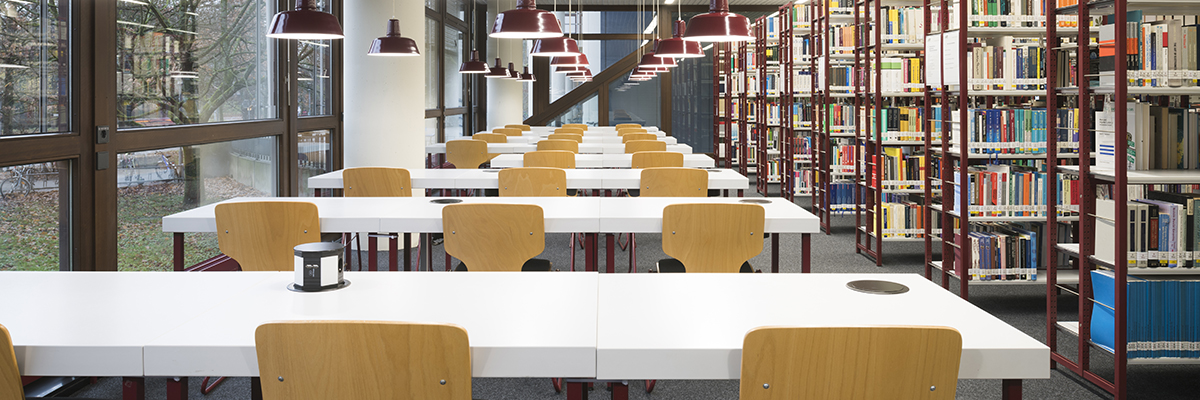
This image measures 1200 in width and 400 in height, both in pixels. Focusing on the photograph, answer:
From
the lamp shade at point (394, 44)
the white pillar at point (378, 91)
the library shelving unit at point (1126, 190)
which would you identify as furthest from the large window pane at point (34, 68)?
the library shelving unit at point (1126, 190)

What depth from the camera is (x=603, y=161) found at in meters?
7.21

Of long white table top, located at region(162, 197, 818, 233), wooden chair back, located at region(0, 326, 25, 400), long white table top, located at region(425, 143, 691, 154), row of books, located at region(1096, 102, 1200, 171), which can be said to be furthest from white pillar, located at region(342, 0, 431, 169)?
wooden chair back, located at region(0, 326, 25, 400)

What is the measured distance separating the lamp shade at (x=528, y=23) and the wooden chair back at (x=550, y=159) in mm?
2540

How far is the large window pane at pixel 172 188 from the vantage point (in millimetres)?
4195

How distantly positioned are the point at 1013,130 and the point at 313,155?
507cm

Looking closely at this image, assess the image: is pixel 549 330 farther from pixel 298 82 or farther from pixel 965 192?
pixel 298 82

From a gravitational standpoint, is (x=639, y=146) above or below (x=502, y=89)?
below

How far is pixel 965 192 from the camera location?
4379 millimetres

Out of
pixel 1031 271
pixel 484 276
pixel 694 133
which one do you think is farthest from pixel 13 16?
pixel 694 133

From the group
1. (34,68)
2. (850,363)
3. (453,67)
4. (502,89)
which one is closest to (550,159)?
(34,68)

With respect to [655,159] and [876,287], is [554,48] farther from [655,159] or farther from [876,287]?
[876,287]

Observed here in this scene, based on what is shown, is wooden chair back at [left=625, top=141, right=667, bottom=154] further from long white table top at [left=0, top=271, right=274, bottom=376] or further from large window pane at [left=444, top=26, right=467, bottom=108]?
long white table top at [left=0, top=271, right=274, bottom=376]

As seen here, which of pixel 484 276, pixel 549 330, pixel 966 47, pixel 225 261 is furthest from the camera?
pixel 225 261

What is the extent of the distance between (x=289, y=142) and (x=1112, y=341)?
5.18 metres
